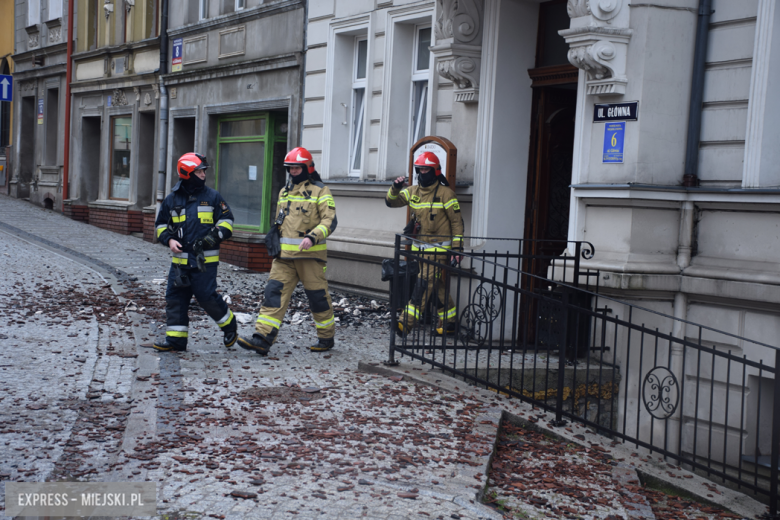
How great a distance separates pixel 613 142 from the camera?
7277 mm

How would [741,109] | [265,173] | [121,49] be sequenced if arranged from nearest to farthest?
[741,109] < [265,173] < [121,49]

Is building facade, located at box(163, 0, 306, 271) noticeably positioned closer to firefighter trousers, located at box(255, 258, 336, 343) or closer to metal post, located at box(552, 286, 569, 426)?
firefighter trousers, located at box(255, 258, 336, 343)

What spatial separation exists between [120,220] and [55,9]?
7.40m

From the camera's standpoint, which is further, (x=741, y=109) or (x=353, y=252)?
(x=353, y=252)

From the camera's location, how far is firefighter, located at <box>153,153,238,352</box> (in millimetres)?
7297

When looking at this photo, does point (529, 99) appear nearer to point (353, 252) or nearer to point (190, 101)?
point (353, 252)

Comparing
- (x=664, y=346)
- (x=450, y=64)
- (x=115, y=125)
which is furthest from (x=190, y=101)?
(x=664, y=346)

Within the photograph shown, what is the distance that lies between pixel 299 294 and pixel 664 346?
18.2 ft

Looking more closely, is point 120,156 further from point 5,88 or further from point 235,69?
point 235,69

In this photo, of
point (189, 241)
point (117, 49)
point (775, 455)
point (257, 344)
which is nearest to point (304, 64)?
point (189, 241)

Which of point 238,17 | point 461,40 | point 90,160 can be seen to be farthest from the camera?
point 90,160

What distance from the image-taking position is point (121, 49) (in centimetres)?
1855

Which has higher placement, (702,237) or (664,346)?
(702,237)

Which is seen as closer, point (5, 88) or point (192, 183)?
point (192, 183)
